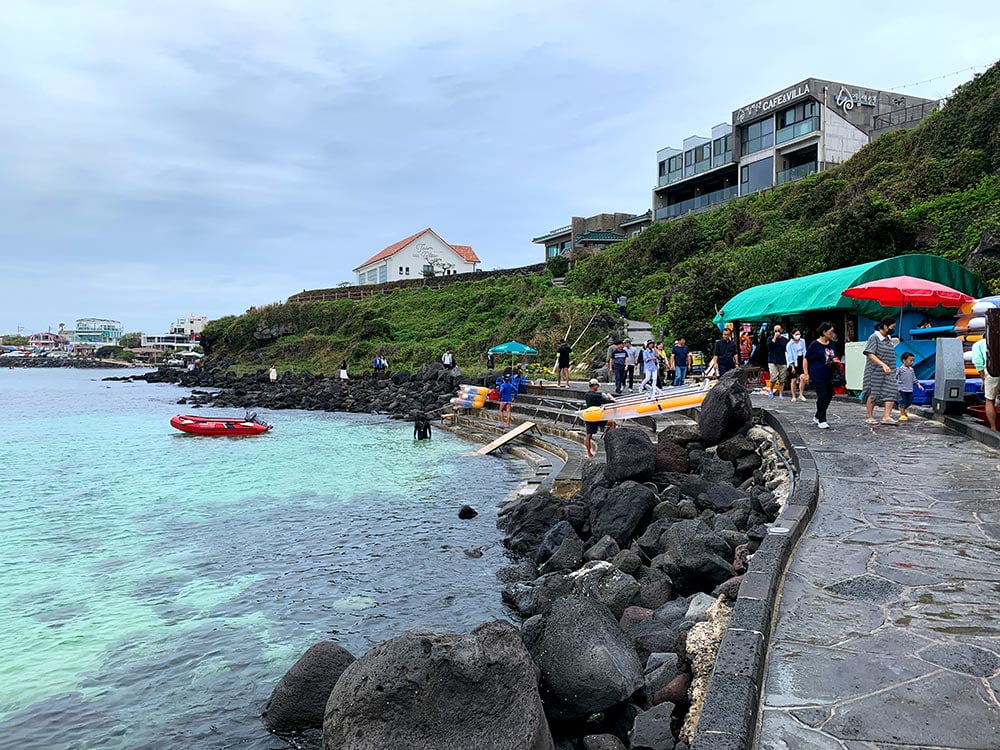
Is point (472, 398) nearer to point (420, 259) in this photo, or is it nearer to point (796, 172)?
point (796, 172)

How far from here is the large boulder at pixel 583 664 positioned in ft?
15.5

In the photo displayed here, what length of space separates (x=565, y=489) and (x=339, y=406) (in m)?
25.6

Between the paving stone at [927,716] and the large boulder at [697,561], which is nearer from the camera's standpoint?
the paving stone at [927,716]

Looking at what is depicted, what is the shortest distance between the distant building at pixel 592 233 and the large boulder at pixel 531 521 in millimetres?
39664

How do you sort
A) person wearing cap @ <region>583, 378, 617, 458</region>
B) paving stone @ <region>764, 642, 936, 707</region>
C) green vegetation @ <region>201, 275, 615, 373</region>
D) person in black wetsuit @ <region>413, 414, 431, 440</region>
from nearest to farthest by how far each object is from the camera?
paving stone @ <region>764, 642, 936, 707</region>, person wearing cap @ <region>583, 378, 617, 458</region>, person in black wetsuit @ <region>413, 414, 431, 440</region>, green vegetation @ <region>201, 275, 615, 373</region>

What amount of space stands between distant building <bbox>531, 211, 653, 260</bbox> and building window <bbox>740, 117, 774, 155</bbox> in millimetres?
8791

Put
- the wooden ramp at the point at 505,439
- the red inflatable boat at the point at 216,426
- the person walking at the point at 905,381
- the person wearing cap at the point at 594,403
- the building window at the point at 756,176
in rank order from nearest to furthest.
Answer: the person walking at the point at 905,381 → the person wearing cap at the point at 594,403 → the wooden ramp at the point at 505,439 → the red inflatable boat at the point at 216,426 → the building window at the point at 756,176

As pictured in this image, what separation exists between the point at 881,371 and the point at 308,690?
1017 cm

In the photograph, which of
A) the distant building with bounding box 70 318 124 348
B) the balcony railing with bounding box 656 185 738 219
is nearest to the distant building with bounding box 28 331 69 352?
the distant building with bounding box 70 318 124 348

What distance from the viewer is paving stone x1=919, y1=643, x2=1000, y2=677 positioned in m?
3.68

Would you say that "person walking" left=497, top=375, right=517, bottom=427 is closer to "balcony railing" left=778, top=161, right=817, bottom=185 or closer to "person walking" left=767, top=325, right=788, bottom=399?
"person walking" left=767, top=325, right=788, bottom=399

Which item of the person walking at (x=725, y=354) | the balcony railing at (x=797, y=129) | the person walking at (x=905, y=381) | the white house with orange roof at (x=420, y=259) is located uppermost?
the balcony railing at (x=797, y=129)

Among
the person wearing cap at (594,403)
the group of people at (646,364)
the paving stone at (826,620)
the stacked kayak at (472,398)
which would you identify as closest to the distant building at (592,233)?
the stacked kayak at (472,398)

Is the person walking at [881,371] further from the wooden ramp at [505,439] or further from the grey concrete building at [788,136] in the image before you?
the grey concrete building at [788,136]
